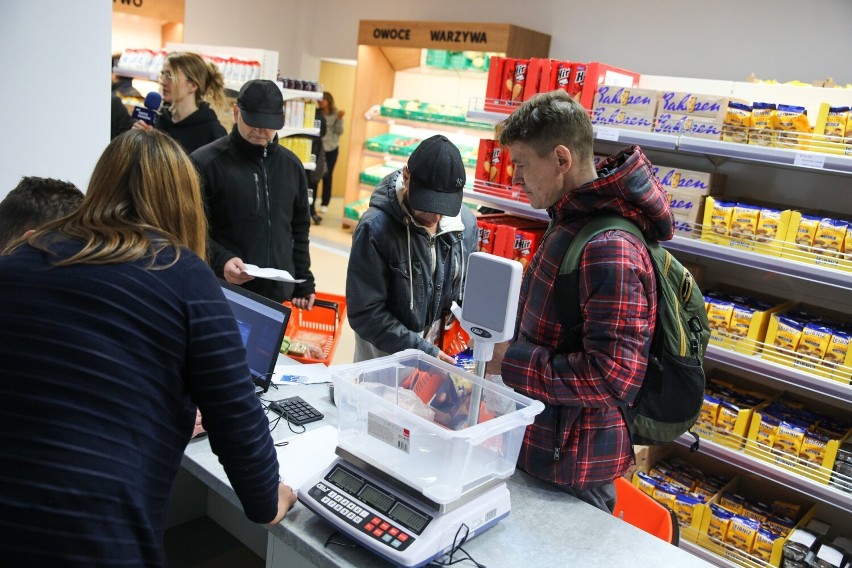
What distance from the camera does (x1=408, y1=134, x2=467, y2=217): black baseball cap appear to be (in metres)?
2.30

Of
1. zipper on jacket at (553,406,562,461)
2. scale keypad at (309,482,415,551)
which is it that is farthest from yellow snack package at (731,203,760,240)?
scale keypad at (309,482,415,551)

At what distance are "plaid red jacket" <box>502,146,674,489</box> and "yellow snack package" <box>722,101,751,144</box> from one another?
150 centimetres

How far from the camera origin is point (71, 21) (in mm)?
2807

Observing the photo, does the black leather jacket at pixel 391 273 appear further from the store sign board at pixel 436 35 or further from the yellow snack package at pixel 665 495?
the store sign board at pixel 436 35

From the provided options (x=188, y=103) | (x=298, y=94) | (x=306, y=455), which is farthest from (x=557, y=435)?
(x=298, y=94)

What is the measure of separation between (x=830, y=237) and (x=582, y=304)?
182 centimetres

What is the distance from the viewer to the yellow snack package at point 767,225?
3133 mm

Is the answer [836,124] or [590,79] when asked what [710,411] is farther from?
[590,79]

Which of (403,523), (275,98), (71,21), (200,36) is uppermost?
(200,36)

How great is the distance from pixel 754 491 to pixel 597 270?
254 centimetres

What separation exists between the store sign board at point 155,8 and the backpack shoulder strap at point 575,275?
9.80 meters

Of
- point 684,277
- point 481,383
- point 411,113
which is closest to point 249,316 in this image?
point 481,383

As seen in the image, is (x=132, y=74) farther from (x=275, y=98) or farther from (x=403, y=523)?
(x=403, y=523)

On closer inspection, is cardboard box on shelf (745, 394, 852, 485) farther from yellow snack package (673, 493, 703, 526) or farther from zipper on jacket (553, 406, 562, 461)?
zipper on jacket (553, 406, 562, 461)
